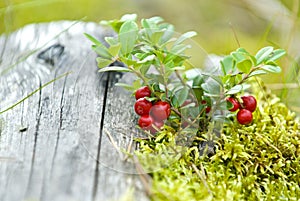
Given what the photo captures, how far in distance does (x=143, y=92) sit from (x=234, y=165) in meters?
0.39

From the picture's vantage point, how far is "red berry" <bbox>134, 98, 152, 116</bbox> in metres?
1.51

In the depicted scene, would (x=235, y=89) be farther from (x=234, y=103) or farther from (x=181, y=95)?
(x=181, y=95)

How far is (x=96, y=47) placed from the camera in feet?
5.17

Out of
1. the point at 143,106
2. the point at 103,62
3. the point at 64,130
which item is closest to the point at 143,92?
the point at 143,106

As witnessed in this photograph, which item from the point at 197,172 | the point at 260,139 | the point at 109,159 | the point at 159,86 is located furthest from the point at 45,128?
the point at 260,139

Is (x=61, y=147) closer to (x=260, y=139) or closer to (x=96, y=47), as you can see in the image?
(x=96, y=47)

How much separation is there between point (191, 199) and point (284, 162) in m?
0.44

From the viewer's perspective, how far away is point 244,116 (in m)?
1.61

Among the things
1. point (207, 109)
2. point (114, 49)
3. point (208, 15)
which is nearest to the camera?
point (114, 49)

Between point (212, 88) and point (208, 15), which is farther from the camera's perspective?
point (208, 15)

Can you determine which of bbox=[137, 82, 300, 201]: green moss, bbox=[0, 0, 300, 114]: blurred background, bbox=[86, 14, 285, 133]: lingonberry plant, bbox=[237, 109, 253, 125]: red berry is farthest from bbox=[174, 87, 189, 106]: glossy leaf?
bbox=[0, 0, 300, 114]: blurred background

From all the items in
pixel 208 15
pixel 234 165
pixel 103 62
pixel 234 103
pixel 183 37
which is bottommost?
pixel 234 165

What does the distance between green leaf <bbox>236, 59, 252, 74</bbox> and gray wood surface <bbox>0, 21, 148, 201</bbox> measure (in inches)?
16.3

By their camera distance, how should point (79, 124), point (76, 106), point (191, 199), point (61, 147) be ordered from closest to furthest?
point (191, 199), point (61, 147), point (79, 124), point (76, 106)
